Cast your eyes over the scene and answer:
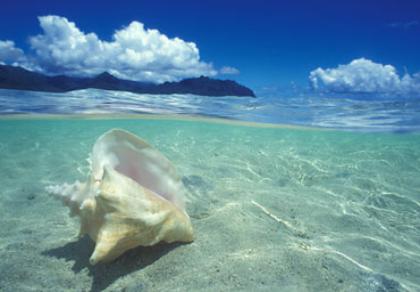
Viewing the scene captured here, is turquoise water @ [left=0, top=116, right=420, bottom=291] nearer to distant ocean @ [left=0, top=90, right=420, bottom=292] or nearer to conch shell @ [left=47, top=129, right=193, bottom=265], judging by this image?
distant ocean @ [left=0, top=90, right=420, bottom=292]

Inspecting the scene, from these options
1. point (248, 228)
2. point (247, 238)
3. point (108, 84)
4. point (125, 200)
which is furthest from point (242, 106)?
point (125, 200)

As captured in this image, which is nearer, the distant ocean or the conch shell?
the conch shell

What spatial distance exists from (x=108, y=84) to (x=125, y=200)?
16781 mm

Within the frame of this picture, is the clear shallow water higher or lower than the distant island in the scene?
lower

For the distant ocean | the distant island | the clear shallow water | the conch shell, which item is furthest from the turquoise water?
the clear shallow water

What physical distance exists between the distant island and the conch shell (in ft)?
47.8

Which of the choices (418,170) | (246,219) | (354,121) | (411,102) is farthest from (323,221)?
(354,121)

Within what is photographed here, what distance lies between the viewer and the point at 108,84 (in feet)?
59.4

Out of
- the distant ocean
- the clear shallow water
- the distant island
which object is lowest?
the distant ocean

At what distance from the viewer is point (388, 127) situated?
77.3 ft

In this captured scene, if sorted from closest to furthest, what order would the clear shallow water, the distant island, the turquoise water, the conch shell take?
the conch shell, the turquoise water, the distant island, the clear shallow water

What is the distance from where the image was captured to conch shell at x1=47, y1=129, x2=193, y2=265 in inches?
108

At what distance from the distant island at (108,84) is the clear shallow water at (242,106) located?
456mm

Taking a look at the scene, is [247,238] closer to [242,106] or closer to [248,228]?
[248,228]
